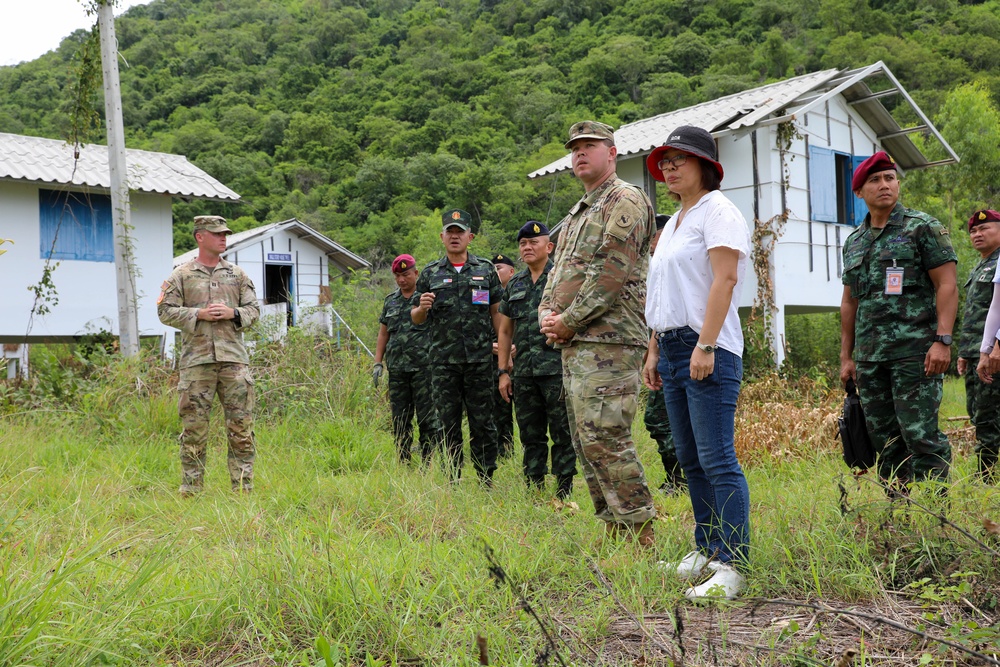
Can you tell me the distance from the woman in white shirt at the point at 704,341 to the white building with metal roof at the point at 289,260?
20.6 meters

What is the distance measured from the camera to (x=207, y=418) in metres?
5.67

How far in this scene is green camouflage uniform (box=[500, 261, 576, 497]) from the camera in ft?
17.0

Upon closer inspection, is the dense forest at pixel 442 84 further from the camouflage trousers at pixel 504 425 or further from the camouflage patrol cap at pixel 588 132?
the camouflage patrol cap at pixel 588 132

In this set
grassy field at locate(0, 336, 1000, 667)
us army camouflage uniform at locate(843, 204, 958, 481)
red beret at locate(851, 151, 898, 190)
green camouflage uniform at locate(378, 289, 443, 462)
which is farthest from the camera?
green camouflage uniform at locate(378, 289, 443, 462)

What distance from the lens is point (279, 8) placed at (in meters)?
68.1

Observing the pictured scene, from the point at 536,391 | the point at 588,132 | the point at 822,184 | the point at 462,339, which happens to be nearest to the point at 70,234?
the point at 462,339

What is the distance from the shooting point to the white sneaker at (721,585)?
281 cm

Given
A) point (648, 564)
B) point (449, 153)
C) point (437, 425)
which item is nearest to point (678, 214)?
point (648, 564)

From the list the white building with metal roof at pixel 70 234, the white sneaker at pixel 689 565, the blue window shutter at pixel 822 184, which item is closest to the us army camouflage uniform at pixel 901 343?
the white sneaker at pixel 689 565

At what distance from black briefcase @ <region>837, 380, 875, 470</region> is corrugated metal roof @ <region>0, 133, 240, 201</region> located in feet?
37.3

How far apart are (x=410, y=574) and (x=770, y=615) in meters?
1.27

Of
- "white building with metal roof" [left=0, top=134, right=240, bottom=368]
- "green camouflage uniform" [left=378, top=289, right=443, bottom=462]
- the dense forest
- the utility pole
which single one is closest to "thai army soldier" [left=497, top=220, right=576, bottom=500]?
"green camouflage uniform" [left=378, top=289, right=443, bottom=462]

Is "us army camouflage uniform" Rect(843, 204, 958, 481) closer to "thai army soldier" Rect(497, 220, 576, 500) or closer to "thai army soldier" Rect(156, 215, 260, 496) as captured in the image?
"thai army soldier" Rect(497, 220, 576, 500)

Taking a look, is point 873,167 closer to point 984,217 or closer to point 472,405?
point 984,217
